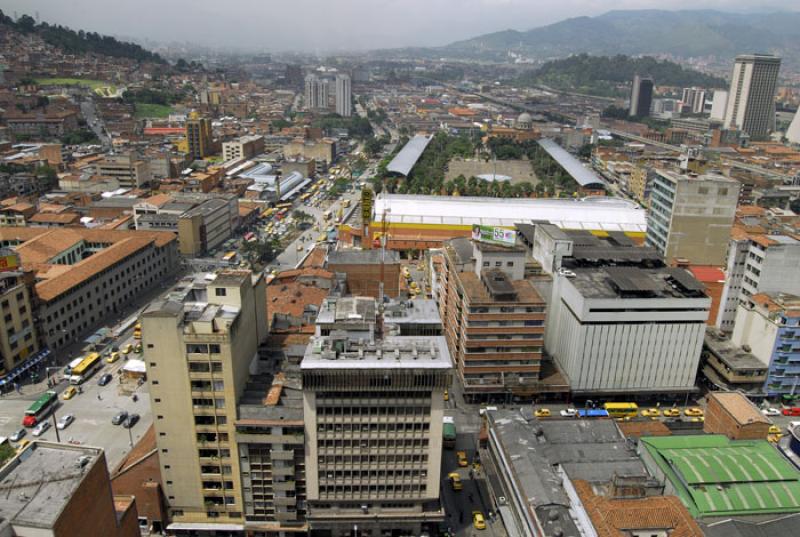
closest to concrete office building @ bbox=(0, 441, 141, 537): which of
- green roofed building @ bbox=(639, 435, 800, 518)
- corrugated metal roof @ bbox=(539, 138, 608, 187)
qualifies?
green roofed building @ bbox=(639, 435, 800, 518)

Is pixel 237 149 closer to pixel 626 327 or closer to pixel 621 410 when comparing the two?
pixel 626 327

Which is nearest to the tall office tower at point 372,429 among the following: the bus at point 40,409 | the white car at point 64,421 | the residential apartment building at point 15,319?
the white car at point 64,421

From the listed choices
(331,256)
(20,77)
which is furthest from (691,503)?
(20,77)

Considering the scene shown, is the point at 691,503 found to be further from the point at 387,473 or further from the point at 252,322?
the point at 252,322

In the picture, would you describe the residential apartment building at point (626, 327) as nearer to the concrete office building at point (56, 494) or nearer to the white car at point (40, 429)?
the concrete office building at point (56, 494)

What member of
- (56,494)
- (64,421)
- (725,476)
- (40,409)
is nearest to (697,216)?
(725,476)

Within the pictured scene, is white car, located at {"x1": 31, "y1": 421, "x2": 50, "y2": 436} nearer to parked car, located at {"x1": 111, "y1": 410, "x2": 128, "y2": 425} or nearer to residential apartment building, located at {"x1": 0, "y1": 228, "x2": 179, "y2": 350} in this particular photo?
parked car, located at {"x1": 111, "y1": 410, "x2": 128, "y2": 425}
